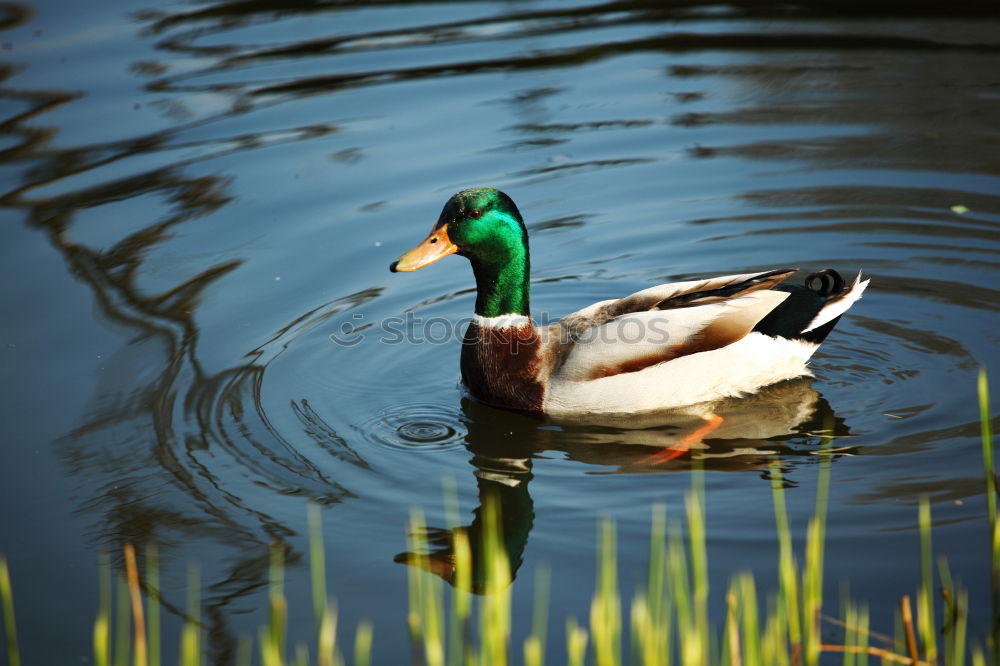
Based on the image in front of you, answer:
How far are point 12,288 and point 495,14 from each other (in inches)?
227

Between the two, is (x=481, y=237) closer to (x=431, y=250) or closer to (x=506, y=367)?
(x=431, y=250)

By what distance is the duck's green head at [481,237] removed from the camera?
5.41 m

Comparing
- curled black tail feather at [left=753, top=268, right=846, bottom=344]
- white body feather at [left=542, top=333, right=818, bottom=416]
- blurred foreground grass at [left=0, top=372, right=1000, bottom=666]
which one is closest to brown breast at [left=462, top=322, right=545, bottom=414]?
white body feather at [left=542, top=333, right=818, bottom=416]

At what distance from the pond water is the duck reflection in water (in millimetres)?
24

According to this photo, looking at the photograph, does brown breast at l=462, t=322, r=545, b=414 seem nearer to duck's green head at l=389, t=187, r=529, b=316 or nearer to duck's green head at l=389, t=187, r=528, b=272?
duck's green head at l=389, t=187, r=529, b=316

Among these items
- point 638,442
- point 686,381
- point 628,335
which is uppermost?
point 628,335

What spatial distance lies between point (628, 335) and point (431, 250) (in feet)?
3.45

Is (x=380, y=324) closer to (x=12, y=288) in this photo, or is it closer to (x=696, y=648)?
(x=12, y=288)

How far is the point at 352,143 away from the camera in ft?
28.1

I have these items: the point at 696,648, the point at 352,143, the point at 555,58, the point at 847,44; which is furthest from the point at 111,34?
the point at 696,648

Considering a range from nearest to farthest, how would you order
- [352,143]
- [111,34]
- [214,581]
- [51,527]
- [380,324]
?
[214,581] → [51,527] → [380,324] → [352,143] → [111,34]

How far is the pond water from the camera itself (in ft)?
14.6

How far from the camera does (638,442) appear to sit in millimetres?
5180
